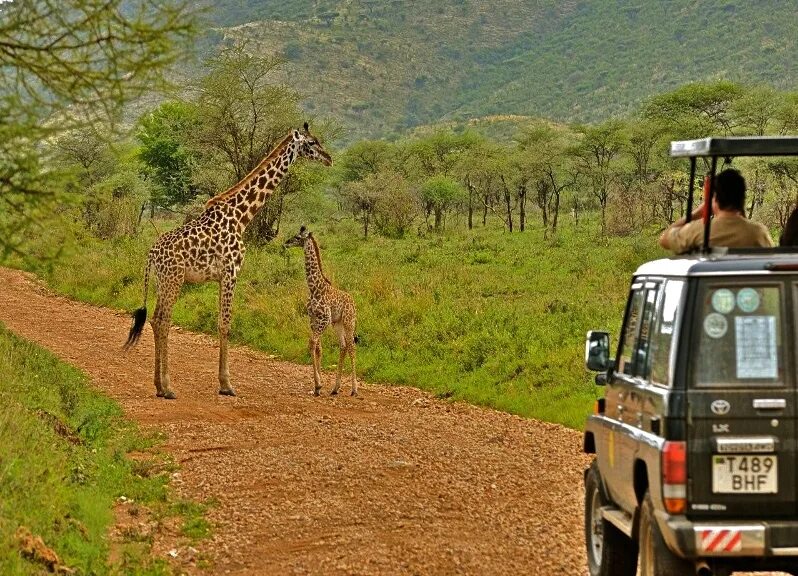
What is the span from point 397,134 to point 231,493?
116 m

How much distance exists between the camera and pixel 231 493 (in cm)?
910

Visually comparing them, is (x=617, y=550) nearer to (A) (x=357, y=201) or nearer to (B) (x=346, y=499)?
(B) (x=346, y=499)

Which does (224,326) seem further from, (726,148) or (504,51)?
(504,51)

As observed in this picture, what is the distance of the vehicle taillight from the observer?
500 cm

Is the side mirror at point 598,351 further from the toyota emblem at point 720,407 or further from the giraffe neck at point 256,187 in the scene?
the giraffe neck at point 256,187

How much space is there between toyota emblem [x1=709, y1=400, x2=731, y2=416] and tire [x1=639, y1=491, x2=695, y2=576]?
1.89 feet

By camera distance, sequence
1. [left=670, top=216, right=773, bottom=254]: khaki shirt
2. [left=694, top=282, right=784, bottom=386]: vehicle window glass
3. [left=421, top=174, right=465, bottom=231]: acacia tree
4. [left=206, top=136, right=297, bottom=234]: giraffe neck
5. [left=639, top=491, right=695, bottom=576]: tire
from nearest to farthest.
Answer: [left=694, top=282, right=784, bottom=386]: vehicle window glass, [left=639, top=491, right=695, bottom=576]: tire, [left=670, top=216, right=773, bottom=254]: khaki shirt, [left=206, top=136, right=297, bottom=234]: giraffe neck, [left=421, top=174, right=465, bottom=231]: acacia tree

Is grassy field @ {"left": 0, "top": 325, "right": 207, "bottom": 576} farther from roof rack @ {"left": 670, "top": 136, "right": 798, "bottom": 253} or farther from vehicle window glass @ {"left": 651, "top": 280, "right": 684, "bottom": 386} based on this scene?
roof rack @ {"left": 670, "top": 136, "right": 798, "bottom": 253}

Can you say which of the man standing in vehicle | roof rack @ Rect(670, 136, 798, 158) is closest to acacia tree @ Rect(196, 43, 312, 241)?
the man standing in vehicle

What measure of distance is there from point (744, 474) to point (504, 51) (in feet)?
536

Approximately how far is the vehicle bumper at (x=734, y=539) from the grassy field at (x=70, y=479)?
3198mm

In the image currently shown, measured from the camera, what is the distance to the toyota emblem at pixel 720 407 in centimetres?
503

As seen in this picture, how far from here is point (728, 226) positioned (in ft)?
20.5

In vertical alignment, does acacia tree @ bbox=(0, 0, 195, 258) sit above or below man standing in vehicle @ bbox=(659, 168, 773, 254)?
above
